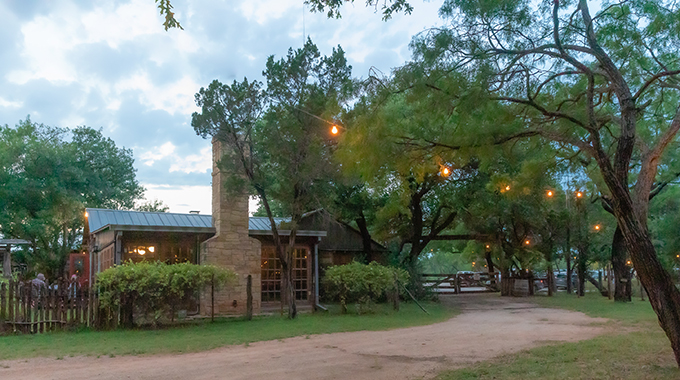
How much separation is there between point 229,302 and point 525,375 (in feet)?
32.1

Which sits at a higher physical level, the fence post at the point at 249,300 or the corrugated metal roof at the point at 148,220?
the corrugated metal roof at the point at 148,220

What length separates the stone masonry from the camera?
14.3 m

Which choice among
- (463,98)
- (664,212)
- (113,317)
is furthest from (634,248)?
(664,212)

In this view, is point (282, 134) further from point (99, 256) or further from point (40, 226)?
point (40, 226)

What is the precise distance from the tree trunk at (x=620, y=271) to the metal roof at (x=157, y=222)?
10.8 meters

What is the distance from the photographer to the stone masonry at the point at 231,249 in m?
14.3

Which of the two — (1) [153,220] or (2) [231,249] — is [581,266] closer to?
(2) [231,249]

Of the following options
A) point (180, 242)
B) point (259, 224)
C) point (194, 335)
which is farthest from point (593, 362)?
point (259, 224)

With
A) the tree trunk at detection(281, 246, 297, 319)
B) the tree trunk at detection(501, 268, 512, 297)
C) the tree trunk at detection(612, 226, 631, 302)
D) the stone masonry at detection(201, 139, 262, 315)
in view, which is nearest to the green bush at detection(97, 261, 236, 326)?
the stone masonry at detection(201, 139, 262, 315)

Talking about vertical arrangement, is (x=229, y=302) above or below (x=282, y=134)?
below

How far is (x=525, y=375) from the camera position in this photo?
636 cm

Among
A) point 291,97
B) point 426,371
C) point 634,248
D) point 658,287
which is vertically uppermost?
point 291,97

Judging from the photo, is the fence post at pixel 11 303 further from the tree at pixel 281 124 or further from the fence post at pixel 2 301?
the tree at pixel 281 124

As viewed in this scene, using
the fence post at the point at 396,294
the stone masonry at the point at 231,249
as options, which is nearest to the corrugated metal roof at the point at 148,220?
the stone masonry at the point at 231,249
